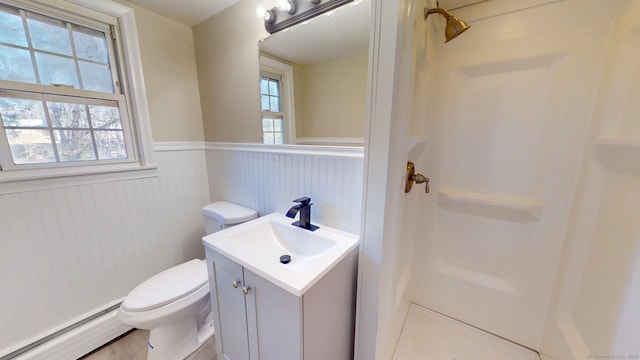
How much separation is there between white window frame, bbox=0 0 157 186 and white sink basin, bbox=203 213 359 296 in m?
0.97

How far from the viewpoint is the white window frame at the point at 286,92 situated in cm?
121

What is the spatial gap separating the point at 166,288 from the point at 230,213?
526 millimetres

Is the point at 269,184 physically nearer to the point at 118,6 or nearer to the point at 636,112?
the point at 118,6

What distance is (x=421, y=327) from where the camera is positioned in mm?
1387

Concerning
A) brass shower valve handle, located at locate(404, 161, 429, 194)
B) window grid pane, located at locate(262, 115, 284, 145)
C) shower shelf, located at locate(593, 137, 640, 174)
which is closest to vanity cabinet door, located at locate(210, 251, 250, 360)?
window grid pane, located at locate(262, 115, 284, 145)

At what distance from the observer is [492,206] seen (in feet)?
3.91

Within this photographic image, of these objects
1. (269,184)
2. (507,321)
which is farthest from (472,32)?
(507,321)

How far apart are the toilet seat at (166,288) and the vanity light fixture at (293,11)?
149 cm

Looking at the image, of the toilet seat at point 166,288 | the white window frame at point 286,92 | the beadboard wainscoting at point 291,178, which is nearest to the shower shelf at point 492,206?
the beadboard wainscoting at point 291,178

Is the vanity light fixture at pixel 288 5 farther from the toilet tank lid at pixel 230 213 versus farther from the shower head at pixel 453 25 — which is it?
the toilet tank lid at pixel 230 213

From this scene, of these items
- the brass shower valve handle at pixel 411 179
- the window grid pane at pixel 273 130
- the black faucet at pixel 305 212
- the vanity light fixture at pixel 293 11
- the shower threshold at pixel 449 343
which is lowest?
the shower threshold at pixel 449 343

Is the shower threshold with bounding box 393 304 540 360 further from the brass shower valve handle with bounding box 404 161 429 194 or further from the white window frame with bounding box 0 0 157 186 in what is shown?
the white window frame with bounding box 0 0 157 186

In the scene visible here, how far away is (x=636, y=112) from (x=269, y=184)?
166 cm

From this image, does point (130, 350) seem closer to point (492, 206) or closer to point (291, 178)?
point (291, 178)
